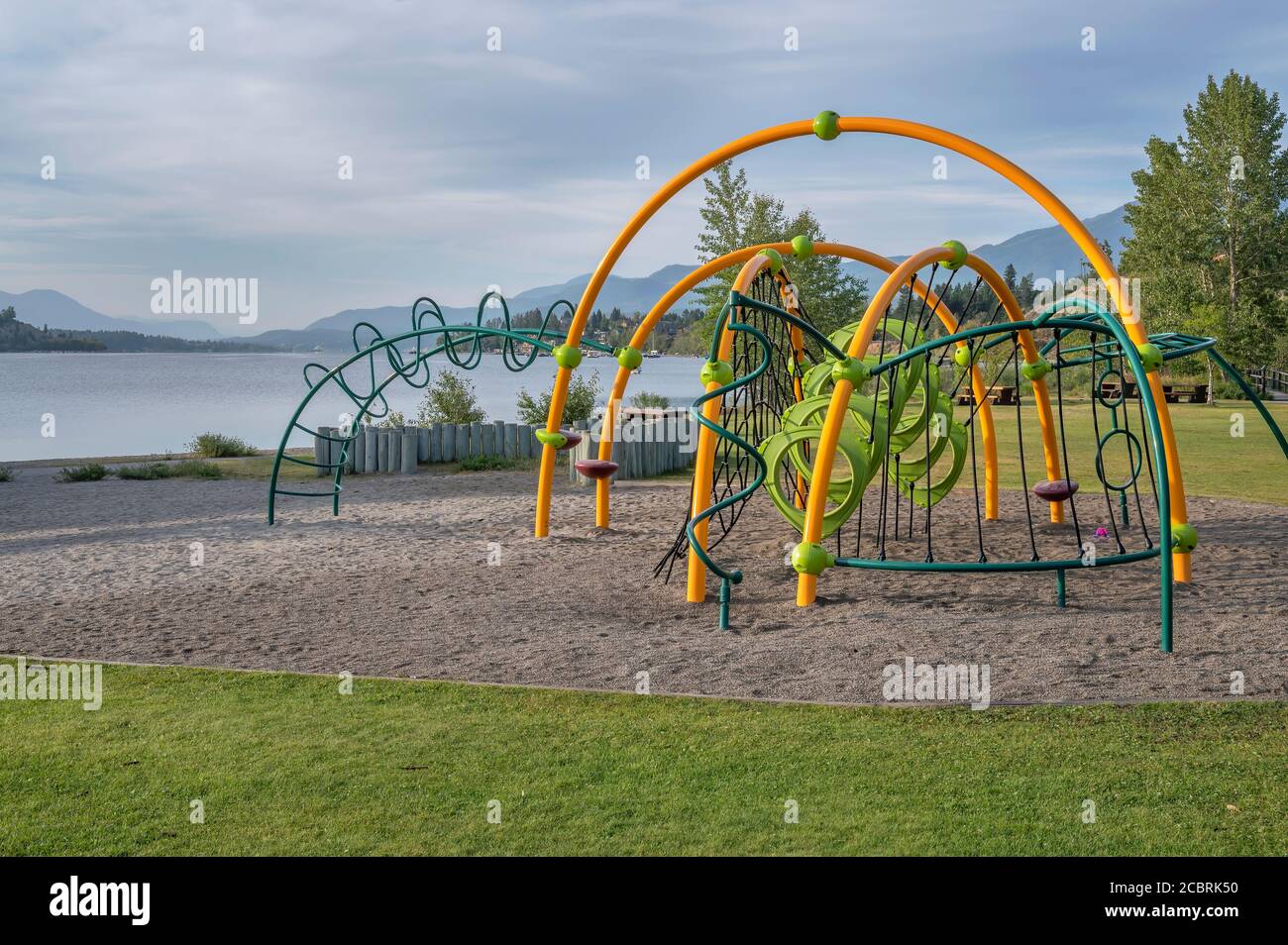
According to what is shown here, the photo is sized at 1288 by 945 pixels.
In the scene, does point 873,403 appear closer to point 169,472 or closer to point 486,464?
point 486,464

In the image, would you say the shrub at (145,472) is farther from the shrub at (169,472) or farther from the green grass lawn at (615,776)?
the green grass lawn at (615,776)

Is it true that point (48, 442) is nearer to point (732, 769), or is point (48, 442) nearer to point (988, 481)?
point (988, 481)

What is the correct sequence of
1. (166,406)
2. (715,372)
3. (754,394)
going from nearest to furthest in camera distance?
(715,372)
(754,394)
(166,406)

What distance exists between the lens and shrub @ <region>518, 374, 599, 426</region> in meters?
22.6

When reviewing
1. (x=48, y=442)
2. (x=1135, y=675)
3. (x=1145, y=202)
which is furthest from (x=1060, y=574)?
(x=1145, y=202)

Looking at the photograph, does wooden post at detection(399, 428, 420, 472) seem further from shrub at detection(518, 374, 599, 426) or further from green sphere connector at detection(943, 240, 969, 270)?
green sphere connector at detection(943, 240, 969, 270)

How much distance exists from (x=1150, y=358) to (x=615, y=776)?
549 centimetres

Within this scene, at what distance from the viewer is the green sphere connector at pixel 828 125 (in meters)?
9.80

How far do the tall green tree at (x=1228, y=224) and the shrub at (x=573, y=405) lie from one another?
29.7m

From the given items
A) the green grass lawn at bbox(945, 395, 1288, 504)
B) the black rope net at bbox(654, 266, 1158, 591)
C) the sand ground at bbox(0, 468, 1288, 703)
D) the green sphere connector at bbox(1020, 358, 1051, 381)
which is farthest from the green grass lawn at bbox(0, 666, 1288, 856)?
the green grass lawn at bbox(945, 395, 1288, 504)

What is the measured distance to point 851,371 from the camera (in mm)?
8242

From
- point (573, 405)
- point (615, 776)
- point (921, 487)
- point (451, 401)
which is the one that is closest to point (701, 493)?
point (615, 776)

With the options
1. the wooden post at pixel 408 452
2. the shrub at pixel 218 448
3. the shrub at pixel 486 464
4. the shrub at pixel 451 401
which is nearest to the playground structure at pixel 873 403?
the wooden post at pixel 408 452

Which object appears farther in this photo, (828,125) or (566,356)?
(566,356)
